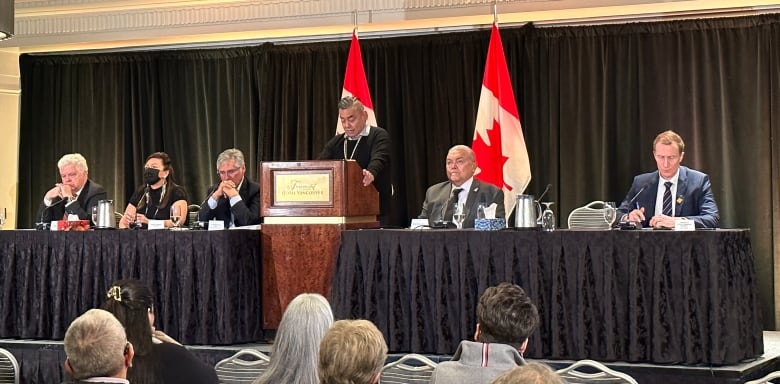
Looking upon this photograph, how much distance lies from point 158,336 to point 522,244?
1.96m

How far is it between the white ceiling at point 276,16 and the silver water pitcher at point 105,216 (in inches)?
112

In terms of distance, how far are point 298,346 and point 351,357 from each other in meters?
0.74

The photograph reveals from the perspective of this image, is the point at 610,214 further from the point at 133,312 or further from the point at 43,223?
the point at 43,223

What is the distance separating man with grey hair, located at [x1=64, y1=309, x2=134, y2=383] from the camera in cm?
271

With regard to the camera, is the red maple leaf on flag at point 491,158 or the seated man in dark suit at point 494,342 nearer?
the seated man in dark suit at point 494,342

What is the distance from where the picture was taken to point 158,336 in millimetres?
3711

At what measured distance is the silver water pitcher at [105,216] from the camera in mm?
6051

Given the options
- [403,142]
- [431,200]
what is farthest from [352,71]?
[431,200]

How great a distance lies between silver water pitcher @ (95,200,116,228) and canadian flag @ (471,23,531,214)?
8.66ft

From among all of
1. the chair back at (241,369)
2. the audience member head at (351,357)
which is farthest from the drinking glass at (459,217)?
the audience member head at (351,357)

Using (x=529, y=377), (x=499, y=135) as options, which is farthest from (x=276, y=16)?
(x=529, y=377)

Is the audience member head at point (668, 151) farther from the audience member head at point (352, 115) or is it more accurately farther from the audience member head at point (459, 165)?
the audience member head at point (352, 115)

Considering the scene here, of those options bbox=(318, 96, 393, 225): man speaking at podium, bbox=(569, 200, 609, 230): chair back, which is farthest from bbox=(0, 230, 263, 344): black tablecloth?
bbox=(569, 200, 609, 230): chair back

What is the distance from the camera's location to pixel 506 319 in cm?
320
